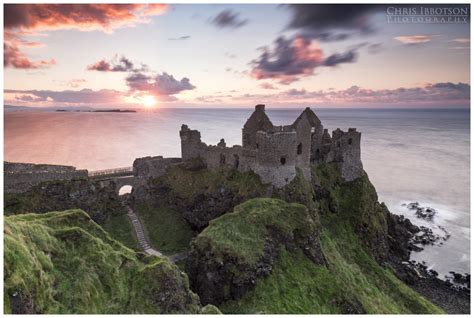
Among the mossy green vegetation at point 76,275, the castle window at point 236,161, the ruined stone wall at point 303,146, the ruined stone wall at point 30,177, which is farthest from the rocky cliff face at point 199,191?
the mossy green vegetation at point 76,275

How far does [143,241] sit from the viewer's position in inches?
1538

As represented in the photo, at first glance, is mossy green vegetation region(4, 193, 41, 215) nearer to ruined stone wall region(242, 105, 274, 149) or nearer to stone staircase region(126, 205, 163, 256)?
stone staircase region(126, 205, 163, 256)

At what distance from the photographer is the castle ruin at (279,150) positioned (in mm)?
39156

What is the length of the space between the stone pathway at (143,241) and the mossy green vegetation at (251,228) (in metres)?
6.60

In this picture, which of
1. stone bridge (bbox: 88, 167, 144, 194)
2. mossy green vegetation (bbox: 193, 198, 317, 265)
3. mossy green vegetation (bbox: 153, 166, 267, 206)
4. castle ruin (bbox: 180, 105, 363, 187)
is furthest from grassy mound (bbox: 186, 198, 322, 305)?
stone bridge (bbox: 88, 167, 144, 194)

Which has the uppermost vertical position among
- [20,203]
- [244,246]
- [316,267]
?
[20,203]

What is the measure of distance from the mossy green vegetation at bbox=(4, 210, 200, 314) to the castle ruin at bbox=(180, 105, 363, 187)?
20076 millimetres

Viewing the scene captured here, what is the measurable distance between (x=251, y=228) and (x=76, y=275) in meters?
16.4

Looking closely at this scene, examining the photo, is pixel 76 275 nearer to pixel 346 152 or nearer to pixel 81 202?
pixel 81 202

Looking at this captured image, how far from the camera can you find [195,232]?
41688 millimetres

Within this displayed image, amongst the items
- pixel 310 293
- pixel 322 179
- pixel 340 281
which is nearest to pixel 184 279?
pixel 310 293

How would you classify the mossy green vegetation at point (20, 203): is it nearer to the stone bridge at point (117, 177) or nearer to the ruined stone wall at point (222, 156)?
the stone bridge at point (117, 177)

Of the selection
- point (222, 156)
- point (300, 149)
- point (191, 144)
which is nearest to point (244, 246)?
point (222, 156)

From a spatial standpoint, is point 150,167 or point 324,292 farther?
point 150,167
